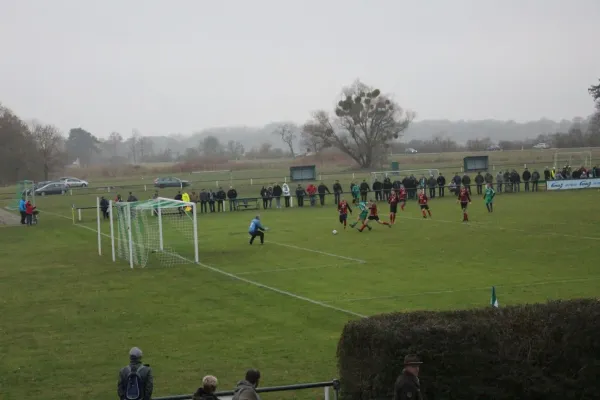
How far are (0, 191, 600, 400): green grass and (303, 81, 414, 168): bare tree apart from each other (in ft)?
176

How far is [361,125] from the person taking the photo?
3629 inches

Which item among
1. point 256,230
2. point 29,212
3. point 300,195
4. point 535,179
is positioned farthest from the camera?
point 535,179

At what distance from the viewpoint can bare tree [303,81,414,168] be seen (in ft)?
300

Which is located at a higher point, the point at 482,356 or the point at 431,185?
the point at 431,185

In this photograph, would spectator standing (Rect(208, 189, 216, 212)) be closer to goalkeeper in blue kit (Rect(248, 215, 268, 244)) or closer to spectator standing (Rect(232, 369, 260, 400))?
goalkeeper in blue kit (Rect(248, 215, 268, 244))

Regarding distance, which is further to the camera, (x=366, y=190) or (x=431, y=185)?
(x=431, y=185)

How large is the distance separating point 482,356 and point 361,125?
83432 millimetres

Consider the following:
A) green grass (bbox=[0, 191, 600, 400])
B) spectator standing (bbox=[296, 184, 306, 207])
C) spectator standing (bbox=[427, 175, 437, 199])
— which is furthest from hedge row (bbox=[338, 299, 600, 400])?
spectator standing (bbox=[427, 175, 437, 199])

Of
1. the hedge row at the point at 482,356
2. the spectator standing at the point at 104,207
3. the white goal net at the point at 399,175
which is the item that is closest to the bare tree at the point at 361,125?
the white goal net at the point at 399,175

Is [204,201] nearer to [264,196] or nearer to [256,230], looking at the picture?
[264,196]

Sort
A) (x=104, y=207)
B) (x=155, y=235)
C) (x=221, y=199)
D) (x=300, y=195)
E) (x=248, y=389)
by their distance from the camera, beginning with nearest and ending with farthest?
1. (x=248, y=389)
2. (x=155, y=235)
3. (x=104, y=207)
4. (x=221, y=199)
5. (x=300, y=195)

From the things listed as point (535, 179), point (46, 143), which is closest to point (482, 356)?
point (535, 179)

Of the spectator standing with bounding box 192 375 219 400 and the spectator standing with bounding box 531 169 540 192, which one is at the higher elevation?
the spectator standing with bounding box 531 169 540 192

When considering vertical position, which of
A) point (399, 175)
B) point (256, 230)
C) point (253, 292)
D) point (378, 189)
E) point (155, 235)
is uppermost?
point (399, 175)
